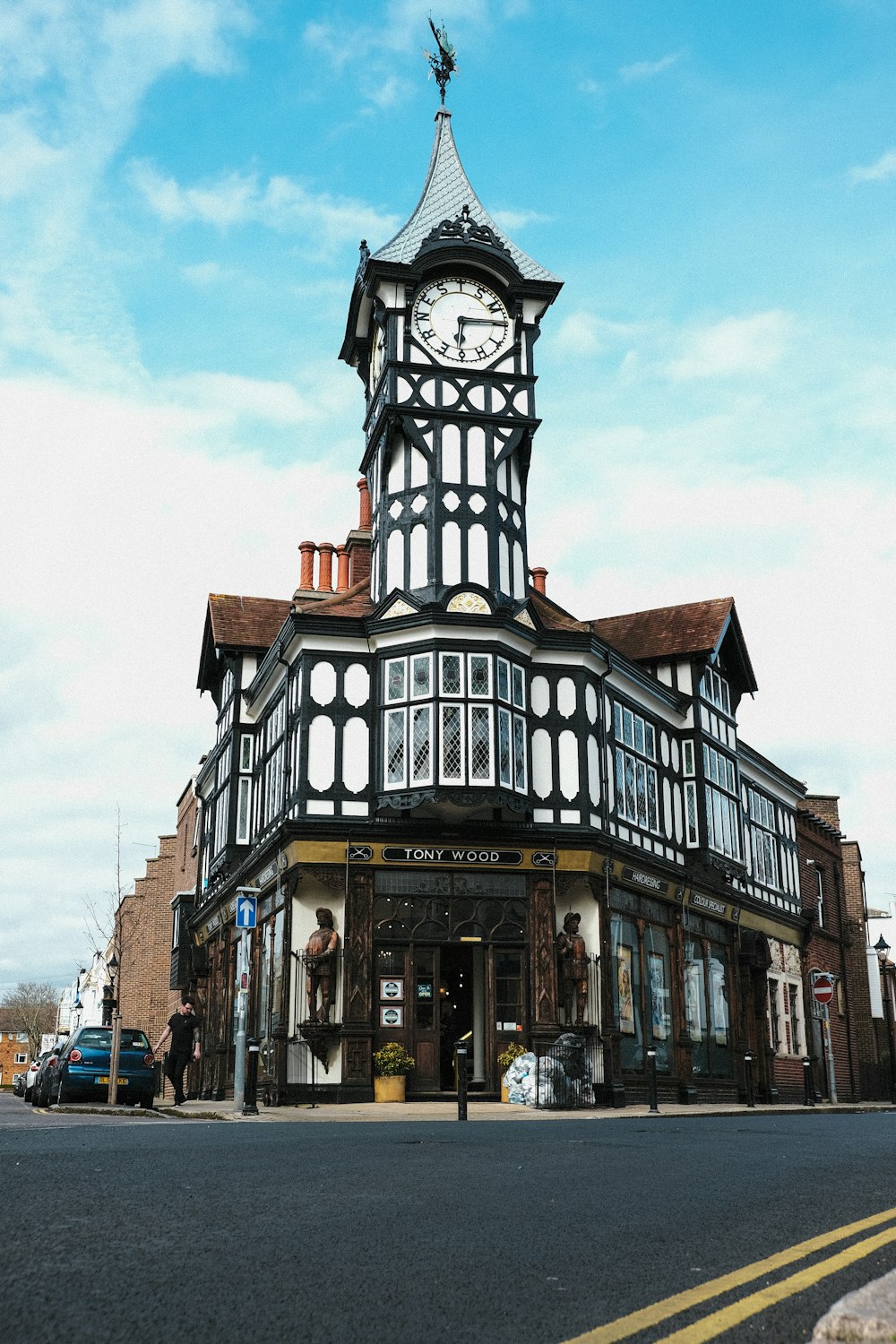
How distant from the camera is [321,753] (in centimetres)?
2506

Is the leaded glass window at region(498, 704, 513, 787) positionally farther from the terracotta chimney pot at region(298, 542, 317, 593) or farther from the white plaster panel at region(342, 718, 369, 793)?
the terracotta chimney pot at region(298, 542, 317, 593)

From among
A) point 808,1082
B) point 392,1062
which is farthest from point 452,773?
point 808,1082

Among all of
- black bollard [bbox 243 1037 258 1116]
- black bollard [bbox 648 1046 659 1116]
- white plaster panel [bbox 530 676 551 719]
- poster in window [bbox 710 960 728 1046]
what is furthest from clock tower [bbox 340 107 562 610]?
poster in window [bbox 710 960 728 1046]

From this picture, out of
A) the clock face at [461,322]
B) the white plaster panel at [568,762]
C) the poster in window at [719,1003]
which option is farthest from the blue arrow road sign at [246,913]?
the poster in window at [719,1003]

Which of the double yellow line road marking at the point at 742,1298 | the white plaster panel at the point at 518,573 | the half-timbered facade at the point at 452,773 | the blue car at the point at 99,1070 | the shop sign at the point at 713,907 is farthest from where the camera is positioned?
the shop sign at the point at 713,907

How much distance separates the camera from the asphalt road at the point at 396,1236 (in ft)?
14.1

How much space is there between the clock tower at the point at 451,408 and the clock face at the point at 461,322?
2cm

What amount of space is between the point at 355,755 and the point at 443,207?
12448 millimetres

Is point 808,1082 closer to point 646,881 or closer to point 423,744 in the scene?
point 646,881

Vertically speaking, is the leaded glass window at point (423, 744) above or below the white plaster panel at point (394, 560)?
below

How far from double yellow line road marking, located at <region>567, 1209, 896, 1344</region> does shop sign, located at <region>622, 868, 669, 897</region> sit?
68.5 ft

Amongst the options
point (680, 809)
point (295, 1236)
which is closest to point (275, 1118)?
point (295, 1236)

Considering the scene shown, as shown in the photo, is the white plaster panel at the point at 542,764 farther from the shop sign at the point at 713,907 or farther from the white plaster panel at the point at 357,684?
the shop sign at the point at 713,907

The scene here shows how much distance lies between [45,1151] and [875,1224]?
583 centimetres
